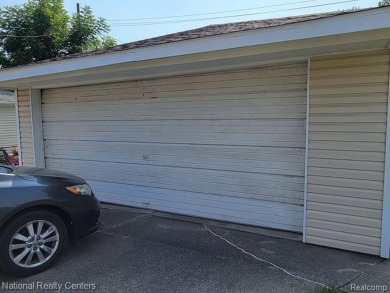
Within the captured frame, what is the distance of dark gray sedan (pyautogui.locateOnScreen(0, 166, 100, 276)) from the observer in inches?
127

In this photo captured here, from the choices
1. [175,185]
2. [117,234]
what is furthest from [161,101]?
[117,234]

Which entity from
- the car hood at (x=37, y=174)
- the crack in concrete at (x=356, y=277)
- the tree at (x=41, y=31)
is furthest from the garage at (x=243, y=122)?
the tree at (x=41, y=31)

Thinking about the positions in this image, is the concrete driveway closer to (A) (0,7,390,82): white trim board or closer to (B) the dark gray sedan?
(B) the dark gray sedan

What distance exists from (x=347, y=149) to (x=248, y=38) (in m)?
1.71

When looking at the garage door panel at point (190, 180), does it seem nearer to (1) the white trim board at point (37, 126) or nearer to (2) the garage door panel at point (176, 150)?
(2) the garage door panel at point (176, 150)

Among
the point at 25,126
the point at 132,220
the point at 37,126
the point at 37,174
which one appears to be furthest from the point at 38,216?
the point at 25,126

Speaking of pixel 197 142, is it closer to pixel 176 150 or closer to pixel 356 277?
pixel 176 150

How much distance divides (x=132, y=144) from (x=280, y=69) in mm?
2908

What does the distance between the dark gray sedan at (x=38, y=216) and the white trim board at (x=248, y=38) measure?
1796mm

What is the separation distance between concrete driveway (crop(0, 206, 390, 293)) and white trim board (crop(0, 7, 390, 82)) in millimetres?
2354

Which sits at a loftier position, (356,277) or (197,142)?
(197,142)

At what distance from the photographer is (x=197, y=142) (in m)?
5.27

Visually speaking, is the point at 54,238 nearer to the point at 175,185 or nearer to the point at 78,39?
the point at 175,185

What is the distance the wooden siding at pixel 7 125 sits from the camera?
15.0m
